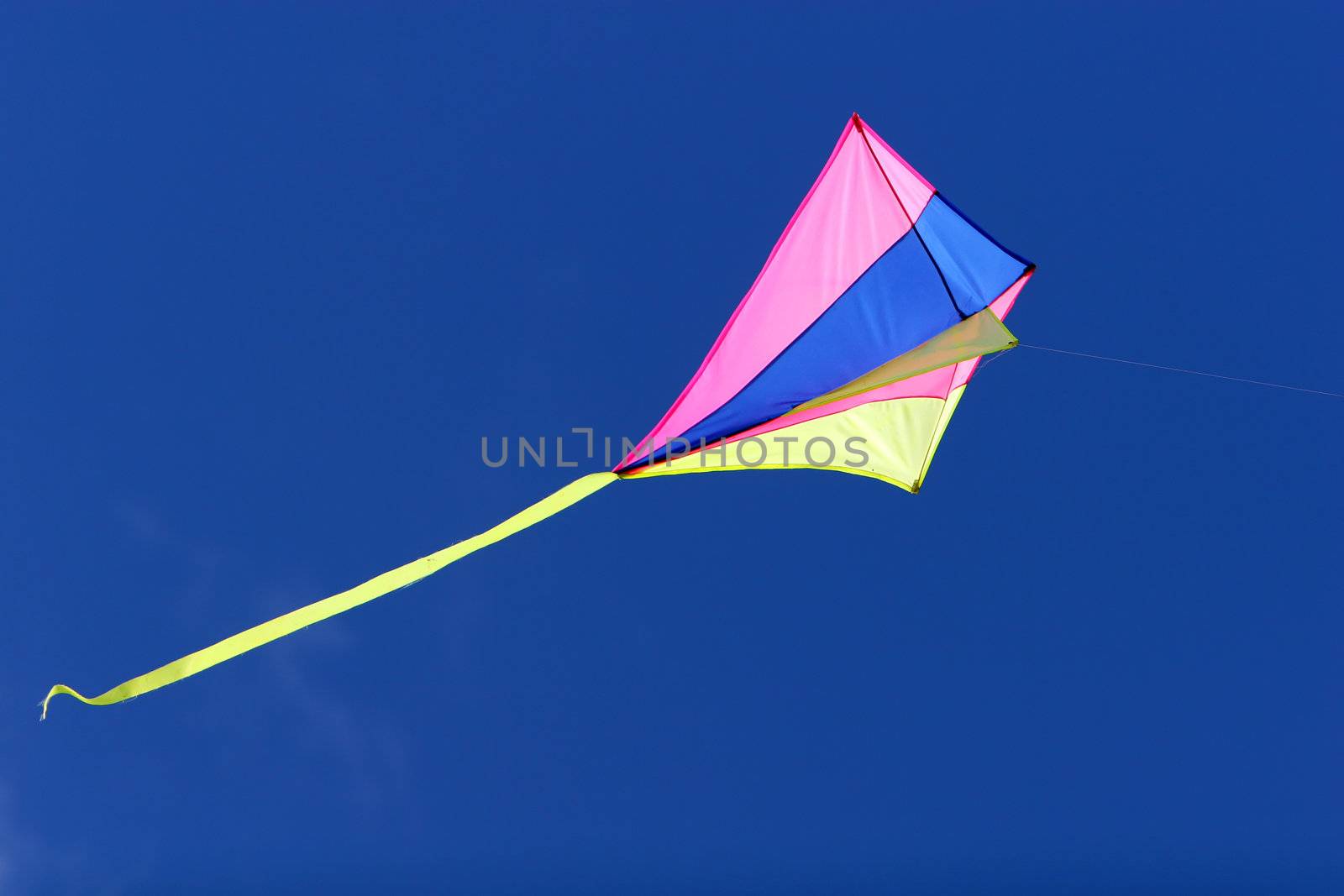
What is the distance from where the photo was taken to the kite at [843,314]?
9148mm

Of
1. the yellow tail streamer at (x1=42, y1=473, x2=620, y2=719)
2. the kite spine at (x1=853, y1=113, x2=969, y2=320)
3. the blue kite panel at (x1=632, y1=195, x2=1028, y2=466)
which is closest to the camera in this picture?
the yellow tail streamer at (x1=42, y1=473, x2=620, y2=719)

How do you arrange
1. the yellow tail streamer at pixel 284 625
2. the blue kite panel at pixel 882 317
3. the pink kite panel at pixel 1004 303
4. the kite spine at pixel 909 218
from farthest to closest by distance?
the pink kite panel at pixel 1004 303 < the blue kite panel at pixel 882 317 < the kite spine at pixel 909 218 < the yellow tail streamer at pixel 284 625

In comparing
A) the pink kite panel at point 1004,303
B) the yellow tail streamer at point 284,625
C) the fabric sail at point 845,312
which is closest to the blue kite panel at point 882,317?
the fabric sail at point 845,312

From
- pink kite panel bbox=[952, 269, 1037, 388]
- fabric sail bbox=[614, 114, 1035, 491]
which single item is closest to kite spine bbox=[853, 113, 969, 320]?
A: fabric sail bbox=[614, 114, 1035, 491]

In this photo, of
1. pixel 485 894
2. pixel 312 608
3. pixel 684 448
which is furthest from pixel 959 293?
pixel 485 894

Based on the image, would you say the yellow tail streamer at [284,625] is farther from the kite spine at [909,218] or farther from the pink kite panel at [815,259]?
the kite spine at [909,218]

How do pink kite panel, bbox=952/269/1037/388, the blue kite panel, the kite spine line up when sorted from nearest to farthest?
the kite spine → the blue kite panel → pink kite panel, bbox=952/269/1037/388

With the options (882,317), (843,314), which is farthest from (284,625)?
(882,317)

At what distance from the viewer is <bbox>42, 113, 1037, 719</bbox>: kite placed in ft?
30.0

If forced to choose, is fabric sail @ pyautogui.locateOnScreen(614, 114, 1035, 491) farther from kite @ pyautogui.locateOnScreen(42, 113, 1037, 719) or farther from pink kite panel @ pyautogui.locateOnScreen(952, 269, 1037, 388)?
pink kite panel @ pyautogui.locateOnScreen(952, 269, 1037, 388)

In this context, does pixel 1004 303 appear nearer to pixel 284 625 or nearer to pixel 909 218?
pixel 909 218

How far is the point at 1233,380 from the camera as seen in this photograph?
1143 cm

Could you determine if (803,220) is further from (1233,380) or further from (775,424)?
(1233,380)

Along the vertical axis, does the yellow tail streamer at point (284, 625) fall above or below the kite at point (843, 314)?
below
